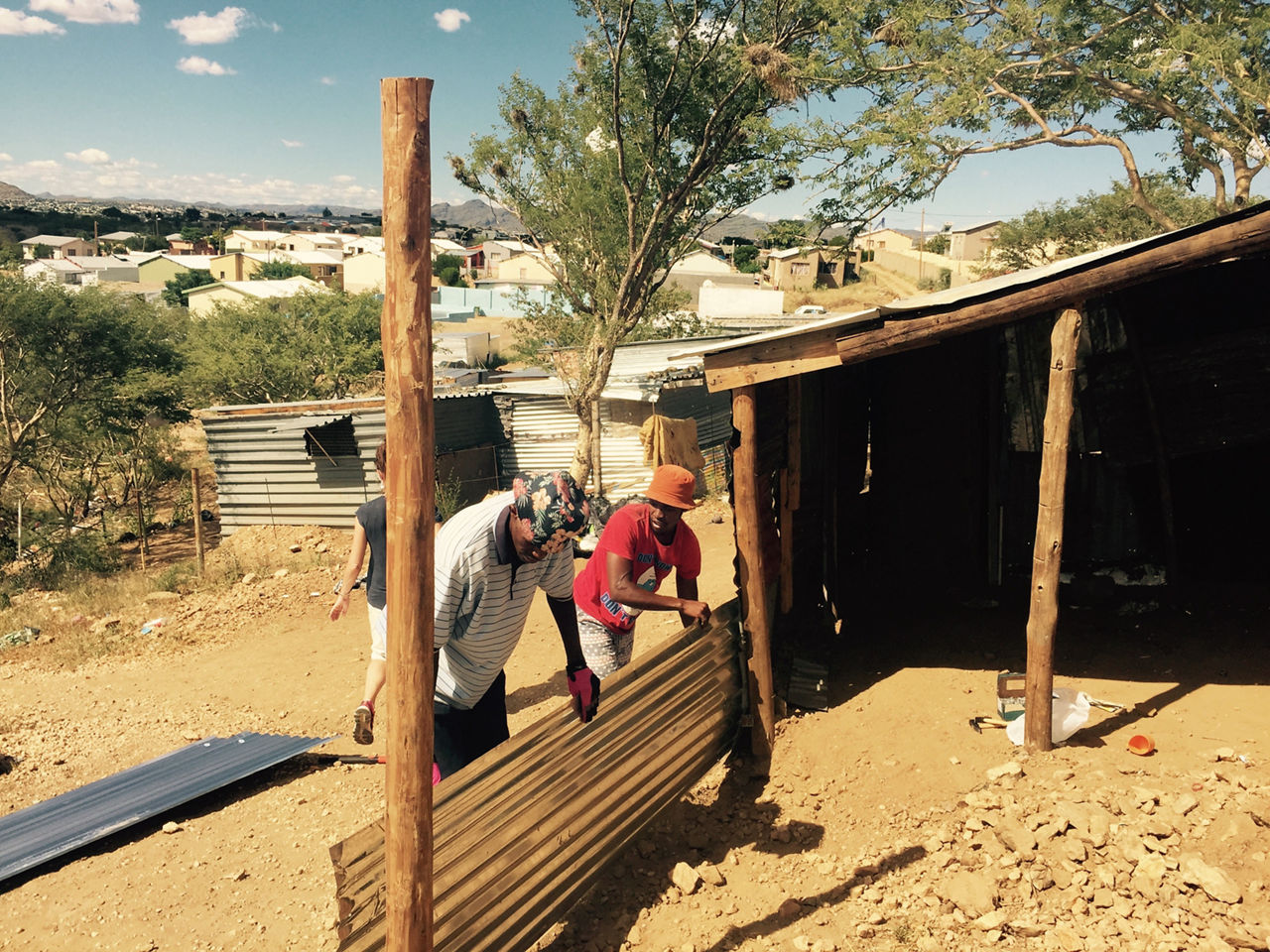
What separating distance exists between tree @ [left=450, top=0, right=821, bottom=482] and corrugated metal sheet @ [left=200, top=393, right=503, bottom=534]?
10.9 feet

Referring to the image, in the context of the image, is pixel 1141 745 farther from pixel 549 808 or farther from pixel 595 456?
pixel 595 456

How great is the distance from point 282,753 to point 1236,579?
7.40 metres

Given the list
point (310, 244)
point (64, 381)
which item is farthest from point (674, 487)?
point (310, 244)

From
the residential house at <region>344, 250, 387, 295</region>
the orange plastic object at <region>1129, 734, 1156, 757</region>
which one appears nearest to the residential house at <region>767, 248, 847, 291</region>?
the residential house at <region>344, 250, 387, 295</region>

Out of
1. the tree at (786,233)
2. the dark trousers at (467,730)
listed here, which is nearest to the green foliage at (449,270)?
the tree at (786,233)

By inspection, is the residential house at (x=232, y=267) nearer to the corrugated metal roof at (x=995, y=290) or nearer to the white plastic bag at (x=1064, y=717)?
the corrugated metal roof at (x=995, y=290)

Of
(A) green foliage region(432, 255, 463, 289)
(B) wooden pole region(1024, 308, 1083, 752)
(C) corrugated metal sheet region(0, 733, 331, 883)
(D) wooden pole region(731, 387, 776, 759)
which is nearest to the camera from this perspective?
(B) wooden pole region(1024, 308, 1083, 752)

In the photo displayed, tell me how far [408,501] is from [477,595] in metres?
1.25

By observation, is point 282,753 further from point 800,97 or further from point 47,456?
Answer: point 47,456

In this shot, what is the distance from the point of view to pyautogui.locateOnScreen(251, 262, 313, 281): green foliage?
58028mm

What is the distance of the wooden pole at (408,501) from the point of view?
6.86 feet

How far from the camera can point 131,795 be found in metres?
5.54

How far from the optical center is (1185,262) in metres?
4.54

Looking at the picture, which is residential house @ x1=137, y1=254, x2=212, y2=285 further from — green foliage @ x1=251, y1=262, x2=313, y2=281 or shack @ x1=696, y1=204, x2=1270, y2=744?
shack @ x1=696, y1=204, x2=1270, y2=744
